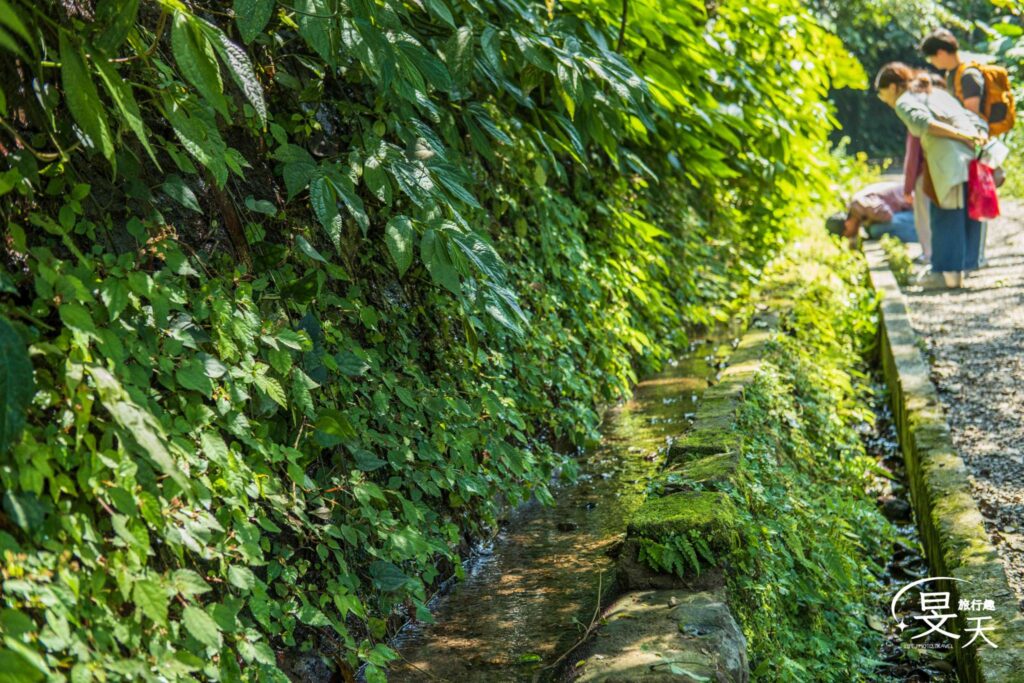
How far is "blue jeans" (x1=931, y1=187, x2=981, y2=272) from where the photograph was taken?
354 inches

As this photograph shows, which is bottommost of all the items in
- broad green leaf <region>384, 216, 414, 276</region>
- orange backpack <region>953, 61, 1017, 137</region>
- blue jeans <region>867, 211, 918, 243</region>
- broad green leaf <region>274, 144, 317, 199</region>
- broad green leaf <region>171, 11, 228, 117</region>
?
blue jeans <region>867, 211, 918, 243</region>

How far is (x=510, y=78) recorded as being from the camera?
5.07 metres

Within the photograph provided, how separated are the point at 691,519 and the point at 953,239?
21.7 feet

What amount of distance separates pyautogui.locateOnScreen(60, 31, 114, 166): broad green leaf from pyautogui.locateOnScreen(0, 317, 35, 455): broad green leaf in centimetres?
49

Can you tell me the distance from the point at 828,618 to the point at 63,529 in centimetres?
302

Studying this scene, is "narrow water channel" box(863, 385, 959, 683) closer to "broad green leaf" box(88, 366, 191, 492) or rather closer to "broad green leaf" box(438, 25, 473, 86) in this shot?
"broad green leaf" box(438, 25, 473, 86)

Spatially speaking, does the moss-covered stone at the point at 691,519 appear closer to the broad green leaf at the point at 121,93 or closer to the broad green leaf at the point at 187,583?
the broad green leaf at the point at 187,583

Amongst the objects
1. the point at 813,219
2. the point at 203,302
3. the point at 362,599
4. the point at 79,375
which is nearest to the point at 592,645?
the point at 362,599

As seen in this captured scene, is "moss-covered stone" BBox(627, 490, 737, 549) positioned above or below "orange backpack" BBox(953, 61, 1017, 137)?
below

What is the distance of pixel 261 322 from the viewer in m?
2.89

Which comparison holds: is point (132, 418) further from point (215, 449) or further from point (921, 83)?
point (921, 83)

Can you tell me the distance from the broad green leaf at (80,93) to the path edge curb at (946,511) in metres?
2.91

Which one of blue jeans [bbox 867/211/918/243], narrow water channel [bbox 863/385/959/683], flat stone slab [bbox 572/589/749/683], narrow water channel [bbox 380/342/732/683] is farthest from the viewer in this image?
blue jeans [bbox 867/211/918/243]

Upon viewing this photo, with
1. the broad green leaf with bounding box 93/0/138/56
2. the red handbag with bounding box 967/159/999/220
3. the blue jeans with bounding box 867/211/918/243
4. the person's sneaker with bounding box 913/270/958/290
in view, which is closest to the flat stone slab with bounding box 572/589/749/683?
the broad green leaf with bounding box 93/0/138/56
